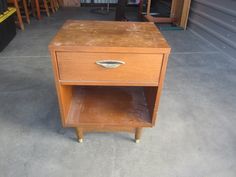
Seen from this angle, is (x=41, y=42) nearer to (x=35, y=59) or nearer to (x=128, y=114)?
(x=35, y=59)

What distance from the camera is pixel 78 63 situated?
3.11ft

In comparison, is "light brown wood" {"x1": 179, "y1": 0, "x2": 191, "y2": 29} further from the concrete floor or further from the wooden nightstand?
the wooden nightstand

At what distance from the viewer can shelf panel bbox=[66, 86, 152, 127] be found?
3.84 ft

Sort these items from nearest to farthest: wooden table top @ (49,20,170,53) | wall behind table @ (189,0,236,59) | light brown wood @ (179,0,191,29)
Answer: wooden table top @ (49,20,170,53)
wall behind table @ (189,0,236,59)
light brown wood @ (179,0,191,29)

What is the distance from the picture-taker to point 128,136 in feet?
4.39

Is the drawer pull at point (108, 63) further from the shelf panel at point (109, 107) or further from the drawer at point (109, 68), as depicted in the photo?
the shelf panel at point (109, 107)

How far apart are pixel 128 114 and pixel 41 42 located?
2.05 meters

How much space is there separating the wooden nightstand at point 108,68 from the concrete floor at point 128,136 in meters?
0.13

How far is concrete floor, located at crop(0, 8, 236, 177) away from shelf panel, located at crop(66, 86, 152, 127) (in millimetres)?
190

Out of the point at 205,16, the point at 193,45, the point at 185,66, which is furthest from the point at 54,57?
the point at 205,16

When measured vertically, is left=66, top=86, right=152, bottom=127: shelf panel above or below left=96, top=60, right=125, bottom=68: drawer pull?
below

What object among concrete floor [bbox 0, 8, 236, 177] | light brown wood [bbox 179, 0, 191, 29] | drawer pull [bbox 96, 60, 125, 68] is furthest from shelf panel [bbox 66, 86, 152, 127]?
light brown wood [bbox 179, 0, 191, 29]

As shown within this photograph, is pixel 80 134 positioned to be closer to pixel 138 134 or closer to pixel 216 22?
pixel 138 134

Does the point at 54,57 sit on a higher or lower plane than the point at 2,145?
higher
